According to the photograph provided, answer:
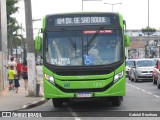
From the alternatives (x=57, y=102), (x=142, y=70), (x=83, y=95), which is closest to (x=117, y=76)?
(x=83, y=95)

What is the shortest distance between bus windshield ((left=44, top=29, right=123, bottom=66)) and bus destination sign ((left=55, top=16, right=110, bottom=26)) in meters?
0.29

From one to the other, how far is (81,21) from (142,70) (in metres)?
18.8

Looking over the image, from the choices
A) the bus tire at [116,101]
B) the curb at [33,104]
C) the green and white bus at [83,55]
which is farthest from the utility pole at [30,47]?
the green and white bus at [83,55]

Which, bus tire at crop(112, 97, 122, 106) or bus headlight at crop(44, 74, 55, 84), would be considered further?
bus tire at crop(112, 97, 122, 106)

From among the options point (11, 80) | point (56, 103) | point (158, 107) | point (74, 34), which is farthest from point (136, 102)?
point (11, 80)

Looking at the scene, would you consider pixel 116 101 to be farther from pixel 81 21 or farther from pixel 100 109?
pixel 81 21

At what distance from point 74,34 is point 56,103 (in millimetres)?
2929

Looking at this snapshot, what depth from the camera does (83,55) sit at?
48.2ft

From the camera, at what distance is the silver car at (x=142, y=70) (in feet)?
109

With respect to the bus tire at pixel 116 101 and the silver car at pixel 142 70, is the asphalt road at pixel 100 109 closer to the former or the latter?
the bus tire at pixel 116 101

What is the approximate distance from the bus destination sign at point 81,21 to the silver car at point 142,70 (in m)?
18.6

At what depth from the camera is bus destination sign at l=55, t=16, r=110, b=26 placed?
15.1 metres

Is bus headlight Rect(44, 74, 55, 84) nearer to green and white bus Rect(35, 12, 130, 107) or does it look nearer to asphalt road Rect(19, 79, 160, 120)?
green and white bus Rect(35, 12, 130, 107)

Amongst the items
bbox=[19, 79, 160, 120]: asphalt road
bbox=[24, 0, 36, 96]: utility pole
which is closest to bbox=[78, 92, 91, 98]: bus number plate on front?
bbox=[19, 79, 160, 120]: asphalt road
